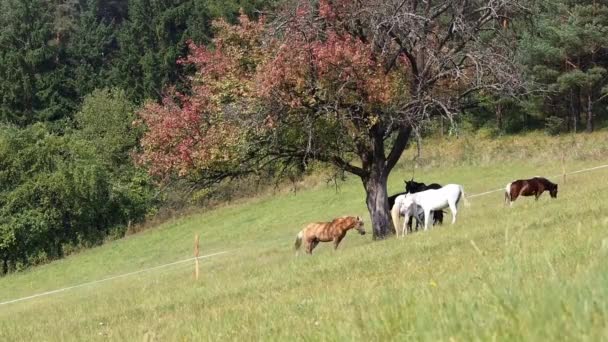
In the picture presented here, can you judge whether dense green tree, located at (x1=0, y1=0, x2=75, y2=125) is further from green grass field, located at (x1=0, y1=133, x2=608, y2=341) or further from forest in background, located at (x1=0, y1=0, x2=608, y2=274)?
green grass field, located at (x1=0, y1=133, x2=608, y2=341)

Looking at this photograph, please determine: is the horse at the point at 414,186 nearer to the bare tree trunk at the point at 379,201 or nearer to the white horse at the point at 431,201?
the white horse at the point at 431,201

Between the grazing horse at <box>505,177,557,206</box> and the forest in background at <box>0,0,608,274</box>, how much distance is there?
414cm

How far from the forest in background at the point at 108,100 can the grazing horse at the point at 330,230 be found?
3.57m

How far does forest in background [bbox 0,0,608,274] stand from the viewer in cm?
4853

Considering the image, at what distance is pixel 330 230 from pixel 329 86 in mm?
4435

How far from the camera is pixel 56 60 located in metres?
83.8

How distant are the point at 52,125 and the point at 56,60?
14823mm

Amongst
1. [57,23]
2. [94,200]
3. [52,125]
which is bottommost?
[94,200]

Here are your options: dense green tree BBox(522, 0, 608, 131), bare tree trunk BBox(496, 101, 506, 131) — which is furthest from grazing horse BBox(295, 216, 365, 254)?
bare tree trunk BBox(496, 101, 506, 131)

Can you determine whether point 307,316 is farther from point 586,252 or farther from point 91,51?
point 91,51

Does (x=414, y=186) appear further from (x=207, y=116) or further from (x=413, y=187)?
(x=207, y=116)

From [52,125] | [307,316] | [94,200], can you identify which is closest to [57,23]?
[52,125]

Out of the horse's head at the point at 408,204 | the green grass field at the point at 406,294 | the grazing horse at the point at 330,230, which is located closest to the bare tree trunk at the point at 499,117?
the green grass field at the point at 406,294

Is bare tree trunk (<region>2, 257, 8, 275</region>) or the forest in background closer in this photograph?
the forest in background
